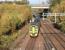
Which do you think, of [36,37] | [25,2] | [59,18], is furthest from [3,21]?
[25,2]

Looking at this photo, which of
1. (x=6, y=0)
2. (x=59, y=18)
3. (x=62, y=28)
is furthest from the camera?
(x=6, y=0)

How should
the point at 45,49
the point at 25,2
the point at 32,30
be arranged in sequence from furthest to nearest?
1. the point at 25,2
2. the point at 32,30
3. the point at 45,49

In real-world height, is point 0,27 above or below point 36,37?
above

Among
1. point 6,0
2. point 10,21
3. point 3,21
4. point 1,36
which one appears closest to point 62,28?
point 10,21

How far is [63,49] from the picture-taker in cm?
912

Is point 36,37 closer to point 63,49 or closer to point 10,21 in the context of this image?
point 10,21

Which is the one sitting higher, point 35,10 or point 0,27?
point 0,27

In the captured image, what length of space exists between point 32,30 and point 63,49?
13.3ft

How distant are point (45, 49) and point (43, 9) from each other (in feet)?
57.3

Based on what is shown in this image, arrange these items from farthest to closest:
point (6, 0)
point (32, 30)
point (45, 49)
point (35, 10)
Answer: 1. point (35, 10)
2. point (6, 0)
3. point (32, 30)
4. point (45, 49)

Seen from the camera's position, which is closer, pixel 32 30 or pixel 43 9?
pixel 32 30

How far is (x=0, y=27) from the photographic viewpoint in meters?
11.0

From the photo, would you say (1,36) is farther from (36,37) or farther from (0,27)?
(36,37)

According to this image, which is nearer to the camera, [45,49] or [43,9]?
[45,49]
